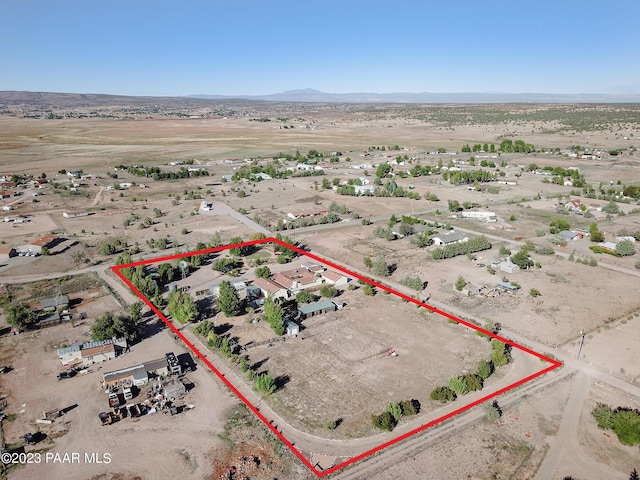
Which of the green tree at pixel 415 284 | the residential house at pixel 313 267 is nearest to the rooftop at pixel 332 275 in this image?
the residential house at pixel 313 267

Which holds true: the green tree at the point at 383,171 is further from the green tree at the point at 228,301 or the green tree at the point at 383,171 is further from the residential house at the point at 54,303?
the residential house at the point at 54,303

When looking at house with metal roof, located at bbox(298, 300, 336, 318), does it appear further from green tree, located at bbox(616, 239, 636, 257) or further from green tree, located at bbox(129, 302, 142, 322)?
green tree, located at bbox(616, 239, 636, 257)

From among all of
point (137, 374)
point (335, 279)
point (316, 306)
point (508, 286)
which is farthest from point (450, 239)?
point (137, 374)

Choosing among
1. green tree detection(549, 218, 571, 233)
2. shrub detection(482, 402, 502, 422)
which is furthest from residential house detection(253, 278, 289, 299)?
green tree detection(549, 218, 571, 233)

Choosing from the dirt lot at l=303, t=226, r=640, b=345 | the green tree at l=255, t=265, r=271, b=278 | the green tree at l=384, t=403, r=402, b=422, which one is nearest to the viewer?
the green tree at l=384, t=403, r=402, b=422

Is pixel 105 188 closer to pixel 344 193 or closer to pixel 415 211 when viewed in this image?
pixel 344 193

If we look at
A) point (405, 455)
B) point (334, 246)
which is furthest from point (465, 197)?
point (405, 455)
